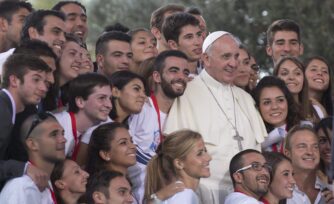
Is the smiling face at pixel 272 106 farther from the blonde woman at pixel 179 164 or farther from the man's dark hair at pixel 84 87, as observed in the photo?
the man's dark hair at pixel 84 87

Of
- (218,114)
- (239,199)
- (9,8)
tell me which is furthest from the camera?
(9,8)

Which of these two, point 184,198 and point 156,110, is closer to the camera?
point 184,198

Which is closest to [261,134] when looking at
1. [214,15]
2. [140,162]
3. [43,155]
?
[140,162]

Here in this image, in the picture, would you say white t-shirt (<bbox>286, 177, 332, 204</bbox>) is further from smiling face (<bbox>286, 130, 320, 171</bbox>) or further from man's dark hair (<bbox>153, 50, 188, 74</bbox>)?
man's dark hair (<bbox>153, 50, 188, 74</bbox>)

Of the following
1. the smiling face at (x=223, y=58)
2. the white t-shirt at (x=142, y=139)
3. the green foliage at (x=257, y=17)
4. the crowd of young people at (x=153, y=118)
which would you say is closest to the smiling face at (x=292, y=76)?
the crowd of young people at (x=153, y=118)

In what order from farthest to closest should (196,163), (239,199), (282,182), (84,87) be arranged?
(282,182) → (84,87) → (239,199) → (196,163)

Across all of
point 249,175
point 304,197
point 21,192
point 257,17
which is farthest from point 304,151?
point 257,17

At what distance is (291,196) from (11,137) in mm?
2467

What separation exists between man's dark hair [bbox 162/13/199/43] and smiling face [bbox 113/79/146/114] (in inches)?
51.0

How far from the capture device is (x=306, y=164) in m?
10.1

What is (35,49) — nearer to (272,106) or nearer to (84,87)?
(84,87)

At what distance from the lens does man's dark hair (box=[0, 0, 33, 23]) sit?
10270 mm

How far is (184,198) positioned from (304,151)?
1781mm

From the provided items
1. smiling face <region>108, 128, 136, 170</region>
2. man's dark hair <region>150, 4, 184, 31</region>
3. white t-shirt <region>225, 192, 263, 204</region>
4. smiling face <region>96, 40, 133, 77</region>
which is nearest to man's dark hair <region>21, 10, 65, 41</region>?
smiling face <region>96, 40, 133, 77</region>
